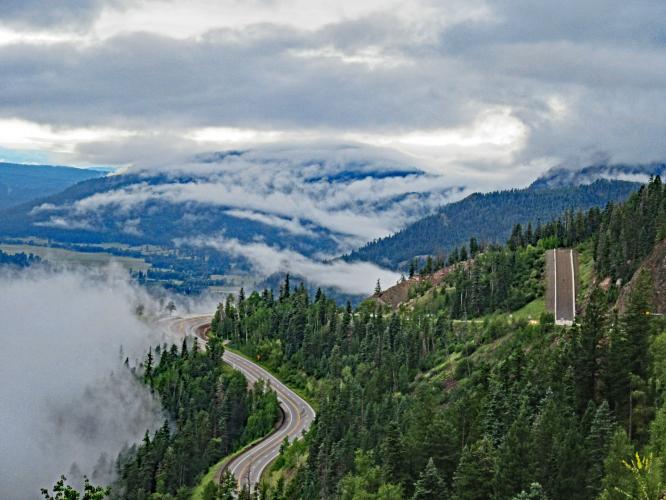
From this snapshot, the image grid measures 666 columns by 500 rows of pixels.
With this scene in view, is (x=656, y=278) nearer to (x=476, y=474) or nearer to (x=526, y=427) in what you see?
(x=526, y=427)

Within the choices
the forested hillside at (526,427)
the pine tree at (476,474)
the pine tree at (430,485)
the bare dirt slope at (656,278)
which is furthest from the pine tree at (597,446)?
the bare dirt slope at (656,278)

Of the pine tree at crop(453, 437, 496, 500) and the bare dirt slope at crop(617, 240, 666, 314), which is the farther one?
the bare dirt slope at crop(617, 240, 666, 314)

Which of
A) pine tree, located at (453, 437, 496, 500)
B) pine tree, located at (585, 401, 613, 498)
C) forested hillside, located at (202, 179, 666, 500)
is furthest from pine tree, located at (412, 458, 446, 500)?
pine tree, located at (585, 401, 613, 498)

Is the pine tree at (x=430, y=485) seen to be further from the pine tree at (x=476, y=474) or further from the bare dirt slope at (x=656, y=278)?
the bare dirt slope at (x=656, y=278)

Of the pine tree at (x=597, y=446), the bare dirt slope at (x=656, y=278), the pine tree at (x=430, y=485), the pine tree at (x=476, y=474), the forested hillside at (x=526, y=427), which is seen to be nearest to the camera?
the pine tree at (x=597, y=446)

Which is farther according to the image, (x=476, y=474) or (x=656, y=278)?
(x=656, y=278)

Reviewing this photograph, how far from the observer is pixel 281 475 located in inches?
→ 6201

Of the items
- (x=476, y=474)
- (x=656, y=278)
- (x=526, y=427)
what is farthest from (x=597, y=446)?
(x=656, y=278)

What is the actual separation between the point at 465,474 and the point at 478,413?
1646cm

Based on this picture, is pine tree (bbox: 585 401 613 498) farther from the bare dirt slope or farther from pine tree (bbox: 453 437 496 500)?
the bare dirt slope

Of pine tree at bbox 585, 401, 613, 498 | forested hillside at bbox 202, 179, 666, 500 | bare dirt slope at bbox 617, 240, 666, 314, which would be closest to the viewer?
pine tree at bbox 585, 401, 613, 498

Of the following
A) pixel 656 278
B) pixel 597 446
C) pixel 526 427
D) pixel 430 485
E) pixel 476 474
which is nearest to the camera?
pixel 597 446

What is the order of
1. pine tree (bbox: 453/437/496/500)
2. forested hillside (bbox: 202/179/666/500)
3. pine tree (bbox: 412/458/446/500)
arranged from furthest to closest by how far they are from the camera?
pine tree (bbox: 412/458/446/500), pine tree (bbox: 453/437/496/500), forested hillside (bbox: 202/179/666/500)

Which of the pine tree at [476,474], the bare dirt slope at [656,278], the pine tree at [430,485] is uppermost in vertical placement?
the bare dirt slope at [656,278]
